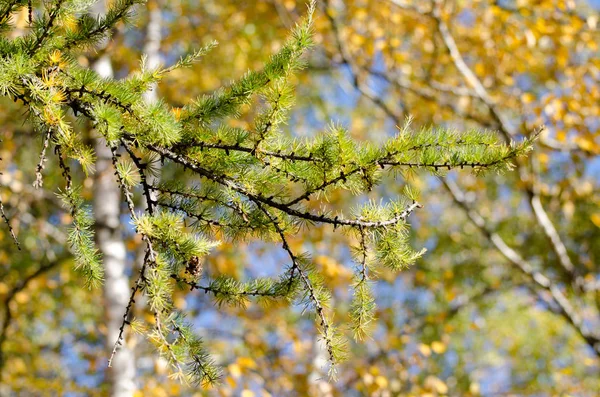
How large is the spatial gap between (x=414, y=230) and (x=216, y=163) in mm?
6262

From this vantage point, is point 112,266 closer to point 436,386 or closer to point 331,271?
point 331,271

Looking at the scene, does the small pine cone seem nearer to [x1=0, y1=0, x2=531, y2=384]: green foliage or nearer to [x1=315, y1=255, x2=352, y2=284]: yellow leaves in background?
[x1=0, y1=0, x2=531, y2=384]: green foliage

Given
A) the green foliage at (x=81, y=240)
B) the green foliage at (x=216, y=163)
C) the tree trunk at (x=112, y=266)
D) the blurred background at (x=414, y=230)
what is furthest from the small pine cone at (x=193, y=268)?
the blurred background at (x=414, y=230)

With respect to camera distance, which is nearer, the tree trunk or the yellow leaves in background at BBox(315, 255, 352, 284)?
the tree trunk

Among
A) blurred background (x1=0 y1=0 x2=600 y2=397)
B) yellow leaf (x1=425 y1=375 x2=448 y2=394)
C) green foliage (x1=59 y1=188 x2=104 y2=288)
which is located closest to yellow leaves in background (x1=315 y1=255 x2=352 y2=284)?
blurred background (x1=0 y1=0 x2=600 y2=397)

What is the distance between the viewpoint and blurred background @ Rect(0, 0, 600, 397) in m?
4.98

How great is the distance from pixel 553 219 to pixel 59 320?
239 inches

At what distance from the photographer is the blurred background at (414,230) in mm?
4980

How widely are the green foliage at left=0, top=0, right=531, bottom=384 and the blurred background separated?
2.15 m

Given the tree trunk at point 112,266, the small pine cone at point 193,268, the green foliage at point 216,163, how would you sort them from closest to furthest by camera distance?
the green foliage at point 216,163 < the small pine cone at point 193,268 < the tree trunk at point 112,266

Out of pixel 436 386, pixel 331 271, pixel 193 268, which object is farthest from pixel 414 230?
pixel 193 268

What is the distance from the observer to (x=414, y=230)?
7809 millimetres

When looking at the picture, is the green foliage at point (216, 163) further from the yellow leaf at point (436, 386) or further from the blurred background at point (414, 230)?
the yellow leaf at point (436, 386)

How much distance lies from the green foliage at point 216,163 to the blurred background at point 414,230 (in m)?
2.15
